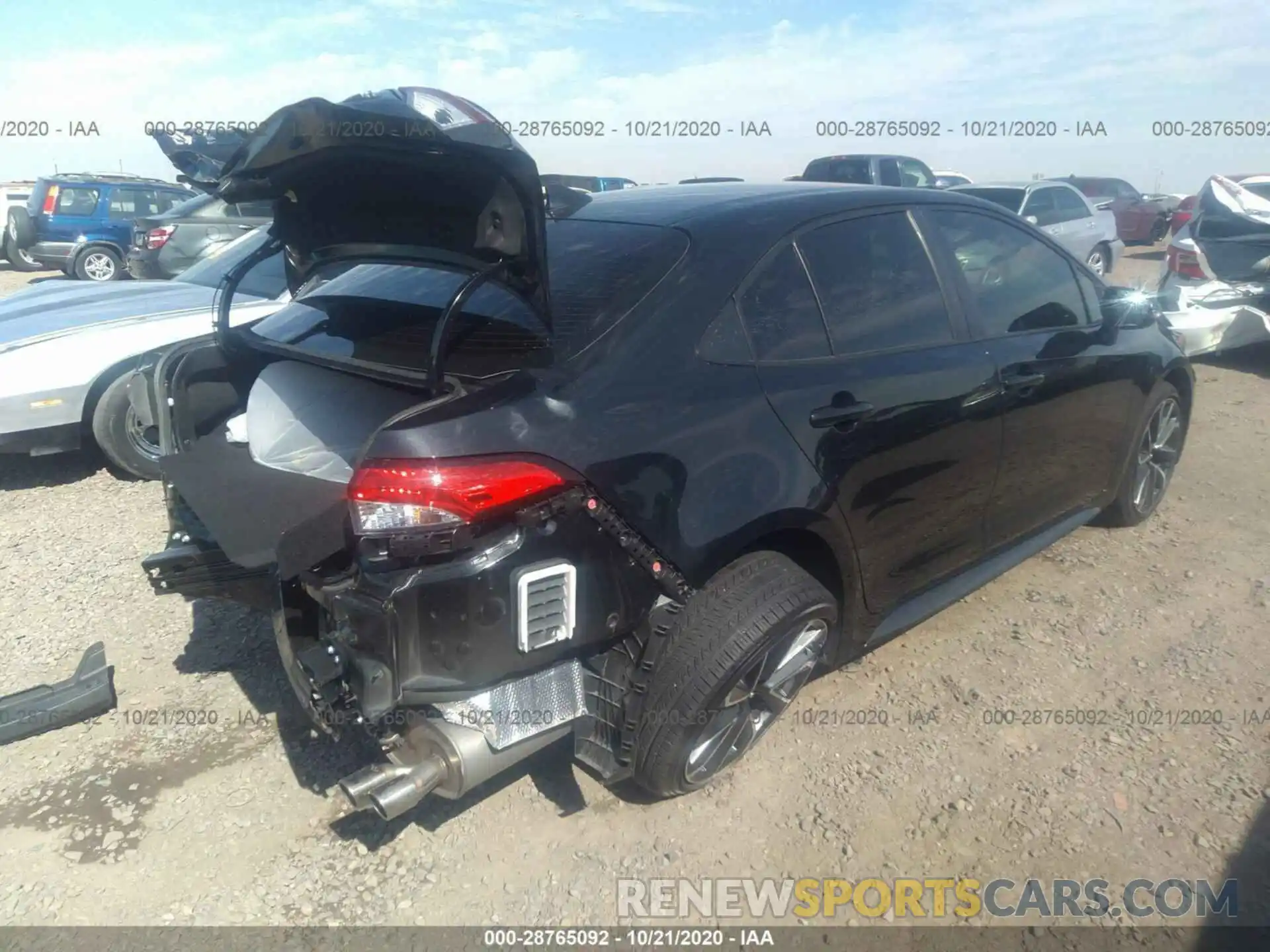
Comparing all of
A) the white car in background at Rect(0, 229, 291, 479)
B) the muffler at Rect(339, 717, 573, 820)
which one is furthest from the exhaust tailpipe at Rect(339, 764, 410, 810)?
the white car in background at Rect(0, 229, 291, 479)

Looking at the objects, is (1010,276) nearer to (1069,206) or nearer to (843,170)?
(1069,206)

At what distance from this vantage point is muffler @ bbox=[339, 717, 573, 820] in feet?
7.13

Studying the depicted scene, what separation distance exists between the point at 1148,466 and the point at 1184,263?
15.2 ft

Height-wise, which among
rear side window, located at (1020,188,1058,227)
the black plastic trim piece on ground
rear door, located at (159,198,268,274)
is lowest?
rear side window, located at (1020,188,1058,227)

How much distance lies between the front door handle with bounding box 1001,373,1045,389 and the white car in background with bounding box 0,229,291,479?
369 cm

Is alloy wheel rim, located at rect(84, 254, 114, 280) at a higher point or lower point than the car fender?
lower

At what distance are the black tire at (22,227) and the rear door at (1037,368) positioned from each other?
16.4 metres

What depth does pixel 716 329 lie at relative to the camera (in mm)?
2506

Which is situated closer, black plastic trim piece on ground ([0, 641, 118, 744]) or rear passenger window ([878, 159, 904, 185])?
black plastic trim piece on ground ([0, 641, 118, 744])

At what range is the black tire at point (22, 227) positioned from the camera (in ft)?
48.7

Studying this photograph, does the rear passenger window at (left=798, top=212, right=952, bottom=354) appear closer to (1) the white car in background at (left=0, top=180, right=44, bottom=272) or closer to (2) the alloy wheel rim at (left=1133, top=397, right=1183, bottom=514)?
(2) the alloy wheel rim at (left=1133, top=397, right=1183, bottom=514)

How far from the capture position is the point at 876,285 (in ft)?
9.79

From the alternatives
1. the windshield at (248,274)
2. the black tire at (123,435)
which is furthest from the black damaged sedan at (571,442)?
the windshield at (248,274)

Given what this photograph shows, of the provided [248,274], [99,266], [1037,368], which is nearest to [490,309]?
[1037,368]
